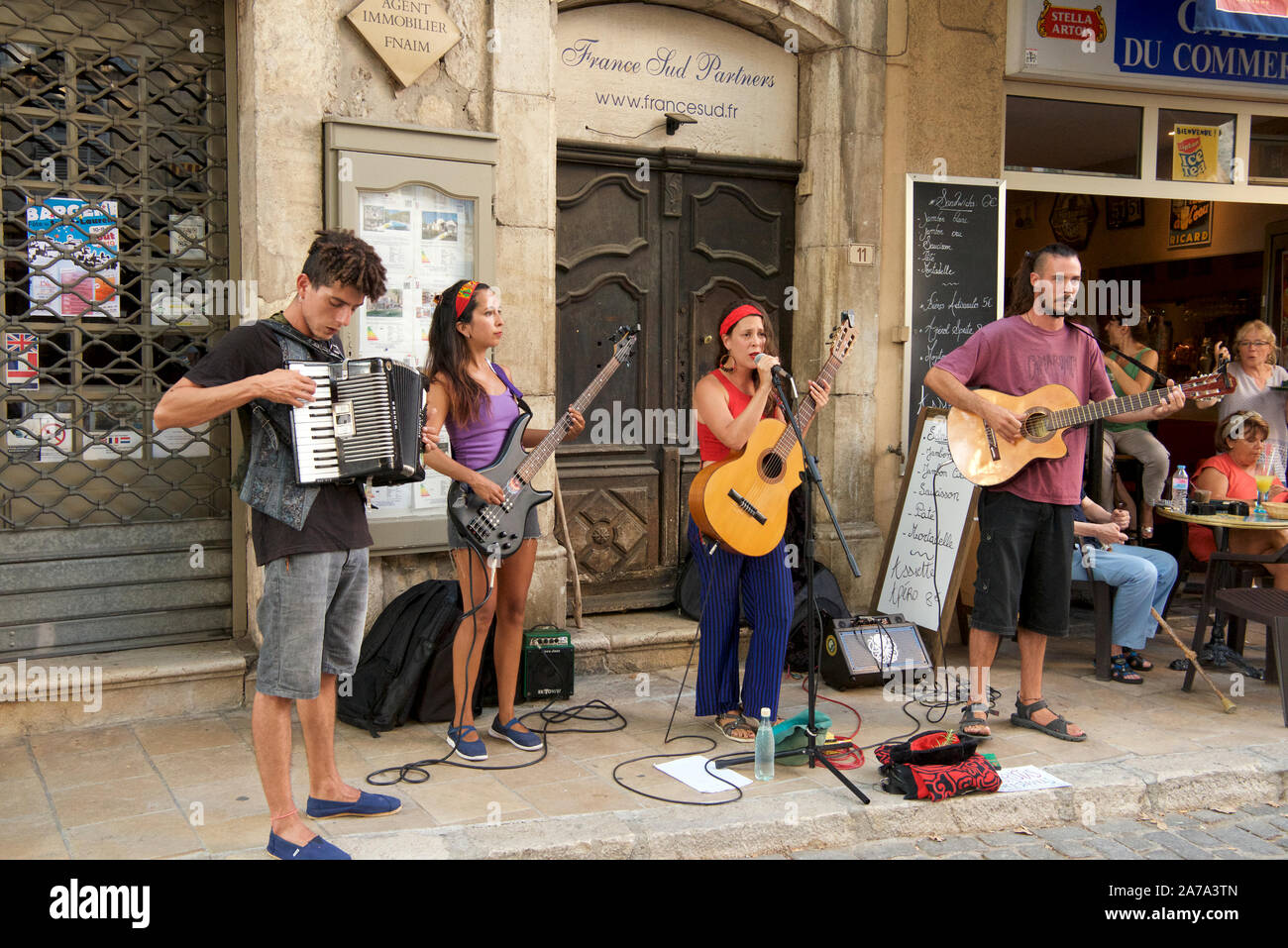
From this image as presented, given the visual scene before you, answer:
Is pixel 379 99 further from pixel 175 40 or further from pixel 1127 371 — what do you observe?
pixel 1127 371

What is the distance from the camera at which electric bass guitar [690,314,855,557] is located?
5.20m

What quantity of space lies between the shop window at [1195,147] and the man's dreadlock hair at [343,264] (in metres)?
6.79

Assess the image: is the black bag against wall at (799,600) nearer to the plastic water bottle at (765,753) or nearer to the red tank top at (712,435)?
the red tank top at (712,435)

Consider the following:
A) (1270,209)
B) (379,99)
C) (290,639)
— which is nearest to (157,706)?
(290,639)

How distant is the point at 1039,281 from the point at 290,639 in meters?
3.67

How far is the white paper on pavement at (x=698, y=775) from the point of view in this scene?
4867 mm

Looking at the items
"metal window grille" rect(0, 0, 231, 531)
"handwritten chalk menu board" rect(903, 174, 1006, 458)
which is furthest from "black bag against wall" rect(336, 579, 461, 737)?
"handwritten chalk menu board" rect(903, 174, 1006, 458)

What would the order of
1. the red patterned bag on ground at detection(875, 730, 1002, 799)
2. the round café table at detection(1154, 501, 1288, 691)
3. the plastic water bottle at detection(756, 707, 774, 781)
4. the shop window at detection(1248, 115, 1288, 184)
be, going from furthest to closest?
the shop window at detection(1248, 115, 1288, 184)
the round café table at detection(1154, 501, 1288, 691)
the plastic water bottle at detection(756, 707, 774, 781)
the red patterned bag on ground at detection(875, 730, 1002, 799)

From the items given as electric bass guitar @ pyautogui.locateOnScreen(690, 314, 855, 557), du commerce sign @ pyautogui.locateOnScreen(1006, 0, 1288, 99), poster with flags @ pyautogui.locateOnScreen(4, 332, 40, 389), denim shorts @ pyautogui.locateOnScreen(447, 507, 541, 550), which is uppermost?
du commerce sign @ pyautogui.locateOnScreen(1006, 0, 1288, 99)

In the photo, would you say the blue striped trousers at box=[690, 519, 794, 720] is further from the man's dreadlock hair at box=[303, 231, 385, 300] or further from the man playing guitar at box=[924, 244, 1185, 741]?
the man's dreadlock hair at box=[303, 231, 385, 300]

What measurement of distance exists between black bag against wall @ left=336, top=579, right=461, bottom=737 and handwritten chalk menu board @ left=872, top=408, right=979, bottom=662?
2769mm

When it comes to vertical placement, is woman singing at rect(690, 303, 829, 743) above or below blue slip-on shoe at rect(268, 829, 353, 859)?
above

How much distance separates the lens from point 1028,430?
5543 mm

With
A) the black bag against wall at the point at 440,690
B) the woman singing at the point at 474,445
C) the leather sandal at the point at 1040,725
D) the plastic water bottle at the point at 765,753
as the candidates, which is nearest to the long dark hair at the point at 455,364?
the woman singing at the point at 474,445
